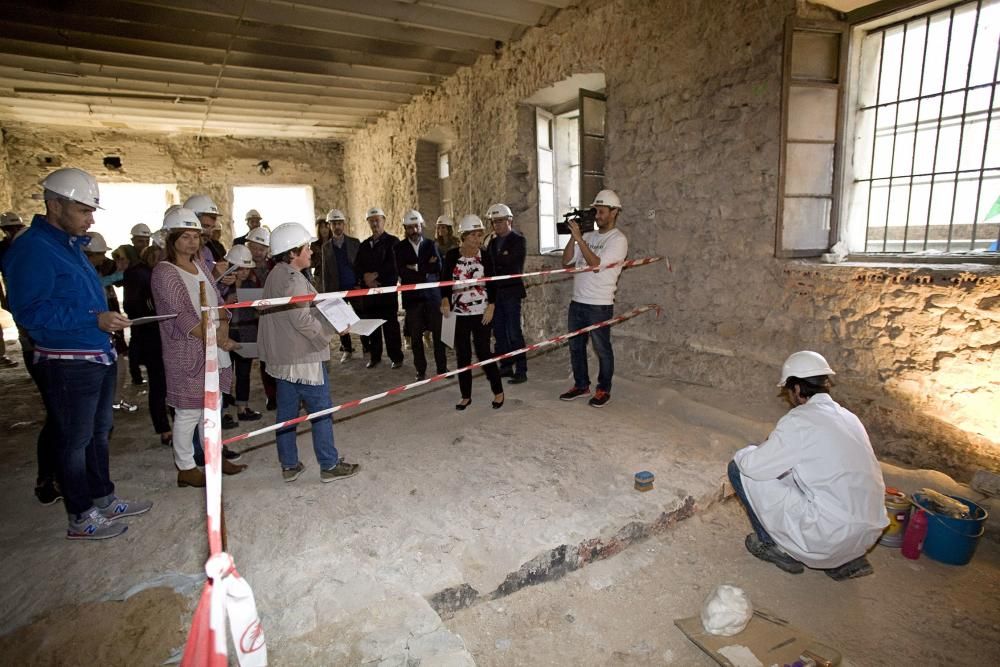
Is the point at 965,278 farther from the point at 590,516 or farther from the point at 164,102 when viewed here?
the point at 164,102

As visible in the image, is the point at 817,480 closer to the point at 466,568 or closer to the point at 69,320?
the point at 466,568

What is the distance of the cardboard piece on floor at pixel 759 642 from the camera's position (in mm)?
2248

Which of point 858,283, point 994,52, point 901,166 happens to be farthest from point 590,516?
point 994,52

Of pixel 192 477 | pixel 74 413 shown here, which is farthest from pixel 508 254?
pixel 74 413

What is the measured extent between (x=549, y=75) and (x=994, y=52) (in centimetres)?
395

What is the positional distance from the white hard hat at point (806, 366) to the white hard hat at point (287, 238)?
2.82m

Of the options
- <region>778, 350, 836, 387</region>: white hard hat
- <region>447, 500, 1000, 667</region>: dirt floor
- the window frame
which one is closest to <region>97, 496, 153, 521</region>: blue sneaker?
<region>447, 500, 1000, 667</region>: dirt floor

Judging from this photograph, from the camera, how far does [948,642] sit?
2434 millimetres

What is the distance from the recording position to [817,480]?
2.68 m

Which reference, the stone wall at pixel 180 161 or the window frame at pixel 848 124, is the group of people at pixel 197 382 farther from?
the stone wall at pixel 180 161

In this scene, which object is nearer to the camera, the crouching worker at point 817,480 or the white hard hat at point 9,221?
the crouching worker at point 817,480

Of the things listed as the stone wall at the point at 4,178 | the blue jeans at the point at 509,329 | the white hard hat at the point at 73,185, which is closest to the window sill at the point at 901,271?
the blue jeans at the point at 509,329

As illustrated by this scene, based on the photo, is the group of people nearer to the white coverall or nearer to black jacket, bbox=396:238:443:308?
the white coverall

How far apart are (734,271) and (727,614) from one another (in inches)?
119
